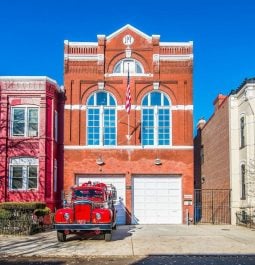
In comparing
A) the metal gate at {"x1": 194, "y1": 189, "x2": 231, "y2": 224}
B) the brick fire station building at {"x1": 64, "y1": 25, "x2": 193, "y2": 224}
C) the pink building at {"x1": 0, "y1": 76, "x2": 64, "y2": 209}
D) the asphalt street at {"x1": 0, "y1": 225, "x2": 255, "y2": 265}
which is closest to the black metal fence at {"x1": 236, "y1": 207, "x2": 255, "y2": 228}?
the metal gate at {"x1": 194, "y1": 189, "x2": 231, "y2": 224}

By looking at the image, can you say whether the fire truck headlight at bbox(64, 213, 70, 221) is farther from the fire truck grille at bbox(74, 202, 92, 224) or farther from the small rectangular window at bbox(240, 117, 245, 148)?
the small rectangular window at bbox(240, 117, 245, 148)

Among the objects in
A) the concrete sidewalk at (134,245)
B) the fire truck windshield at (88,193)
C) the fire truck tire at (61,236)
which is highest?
the fire truck windshield at (88,193)

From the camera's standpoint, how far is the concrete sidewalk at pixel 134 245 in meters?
17.8

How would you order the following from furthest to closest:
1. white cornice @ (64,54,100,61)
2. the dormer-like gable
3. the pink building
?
the dormer-like gable → white cornice @ (64,54,100,61) → the pink building

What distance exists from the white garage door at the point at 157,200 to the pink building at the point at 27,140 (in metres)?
5.10

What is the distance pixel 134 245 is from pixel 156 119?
45.5 ft

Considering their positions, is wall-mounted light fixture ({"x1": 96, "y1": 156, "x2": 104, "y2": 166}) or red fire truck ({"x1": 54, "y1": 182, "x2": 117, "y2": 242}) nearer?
red fire truck ({"x1": 54, "y1": 182, "x2": 117, "y2": 242})

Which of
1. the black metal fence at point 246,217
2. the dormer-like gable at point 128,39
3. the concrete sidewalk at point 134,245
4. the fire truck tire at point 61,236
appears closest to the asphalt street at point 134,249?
the concrete sidewalk at point 134,245

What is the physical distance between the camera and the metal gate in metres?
32.9

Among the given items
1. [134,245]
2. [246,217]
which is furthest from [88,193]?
[246,217]

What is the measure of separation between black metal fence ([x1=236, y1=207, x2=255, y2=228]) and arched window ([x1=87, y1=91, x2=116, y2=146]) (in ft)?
28.4

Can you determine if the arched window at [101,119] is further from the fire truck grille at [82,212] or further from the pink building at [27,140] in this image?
the fire truck grille at [82,212]

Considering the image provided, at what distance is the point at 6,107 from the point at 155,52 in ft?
32.0

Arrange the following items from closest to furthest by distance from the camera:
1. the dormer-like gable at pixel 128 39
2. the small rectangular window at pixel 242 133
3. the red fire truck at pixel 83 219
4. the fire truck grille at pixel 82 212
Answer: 1. the red fire truck at pixel 83 219
2. the fire truck grille at pixel 82 212
3. the small rectangular window at pixel 242 133
4. the dormer-like gable at pixel 128 39
